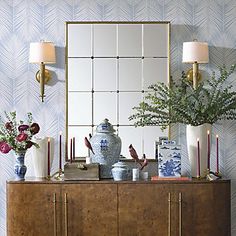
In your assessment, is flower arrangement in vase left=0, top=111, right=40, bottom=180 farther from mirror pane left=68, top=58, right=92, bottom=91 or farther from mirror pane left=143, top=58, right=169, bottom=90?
mirror pane left=143, top=58, right=169, bottom=90

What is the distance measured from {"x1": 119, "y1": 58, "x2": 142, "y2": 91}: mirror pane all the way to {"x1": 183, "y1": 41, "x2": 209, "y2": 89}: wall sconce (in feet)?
1.26

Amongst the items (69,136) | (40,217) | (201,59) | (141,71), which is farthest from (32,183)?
(201,59)

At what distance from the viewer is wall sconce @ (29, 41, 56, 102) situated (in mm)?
5031

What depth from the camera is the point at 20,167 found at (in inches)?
191

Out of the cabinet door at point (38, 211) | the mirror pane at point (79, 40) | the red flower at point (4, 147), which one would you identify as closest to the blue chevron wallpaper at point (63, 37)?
the mirror pane at point (79, 40)

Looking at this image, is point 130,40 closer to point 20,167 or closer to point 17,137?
point 17,137

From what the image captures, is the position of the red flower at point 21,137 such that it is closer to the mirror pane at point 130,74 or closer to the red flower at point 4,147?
the red flower at point 4,147

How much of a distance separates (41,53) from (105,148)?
0.90 m

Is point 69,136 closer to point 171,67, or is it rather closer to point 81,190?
point 81,190

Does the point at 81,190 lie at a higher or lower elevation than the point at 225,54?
lower

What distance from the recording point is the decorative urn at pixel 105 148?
4.85 meters

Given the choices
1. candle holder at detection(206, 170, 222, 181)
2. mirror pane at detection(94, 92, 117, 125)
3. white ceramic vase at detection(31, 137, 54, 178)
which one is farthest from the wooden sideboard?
mirror pane at detection(94, 92, 117, 125)

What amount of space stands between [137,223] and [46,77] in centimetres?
138

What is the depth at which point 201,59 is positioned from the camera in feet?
16.4
